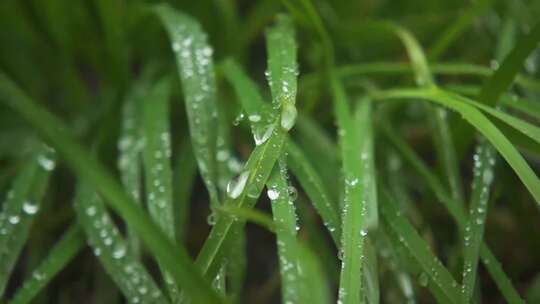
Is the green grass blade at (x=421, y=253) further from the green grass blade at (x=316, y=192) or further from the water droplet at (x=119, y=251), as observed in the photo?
the water droplet at (x=119, y=251)

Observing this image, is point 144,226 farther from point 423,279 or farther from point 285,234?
point 423,279

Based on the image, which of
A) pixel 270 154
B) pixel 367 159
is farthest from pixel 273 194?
pixel 367 159

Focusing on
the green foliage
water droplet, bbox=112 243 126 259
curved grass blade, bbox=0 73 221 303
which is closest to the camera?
curved grass blade, bbox=0 73 221 303

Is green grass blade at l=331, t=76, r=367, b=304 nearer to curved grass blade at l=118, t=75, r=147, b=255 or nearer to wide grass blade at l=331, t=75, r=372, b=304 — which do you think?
wide grass blade at l=331, t=75, r=372, b=304

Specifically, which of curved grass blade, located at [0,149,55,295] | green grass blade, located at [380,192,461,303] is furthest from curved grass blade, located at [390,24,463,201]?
curved grass blade, located at [0,149,55,295]

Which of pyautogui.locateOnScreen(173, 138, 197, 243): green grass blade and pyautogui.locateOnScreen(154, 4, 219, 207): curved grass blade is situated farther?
pyautogui.locateOnScreen(173, 138, 197, 243): green grass blade

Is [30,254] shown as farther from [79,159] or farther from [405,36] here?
[405,36]

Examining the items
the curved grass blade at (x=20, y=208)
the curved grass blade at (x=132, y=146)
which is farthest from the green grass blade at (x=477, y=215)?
the curved grass blade at (x=20, y=208)
